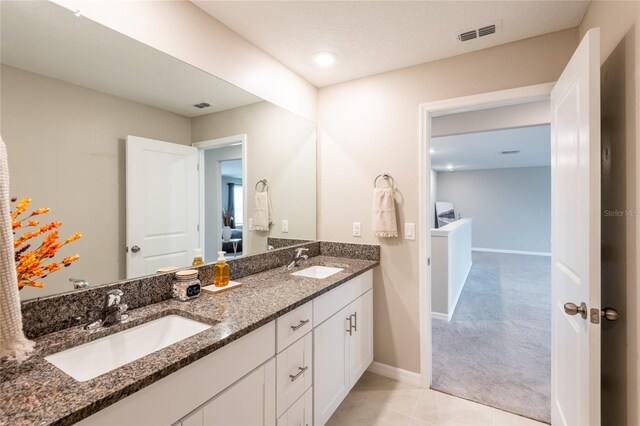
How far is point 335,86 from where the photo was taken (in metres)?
2.57

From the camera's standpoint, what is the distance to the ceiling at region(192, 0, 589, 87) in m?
1.60

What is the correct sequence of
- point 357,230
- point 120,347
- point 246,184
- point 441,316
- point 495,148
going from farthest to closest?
point 495,148
point 441,316
point 357,230
point 246,184
point 120,347

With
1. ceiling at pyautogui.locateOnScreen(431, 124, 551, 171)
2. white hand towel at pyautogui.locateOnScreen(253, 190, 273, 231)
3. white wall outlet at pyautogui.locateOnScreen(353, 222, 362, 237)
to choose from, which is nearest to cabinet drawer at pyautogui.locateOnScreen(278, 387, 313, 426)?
white hand towel at pyautogui.locateOnScreen(253, 190, 273, 231)

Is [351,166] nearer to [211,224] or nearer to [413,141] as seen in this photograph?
[413,141]

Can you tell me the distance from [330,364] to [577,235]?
1368 millimetres

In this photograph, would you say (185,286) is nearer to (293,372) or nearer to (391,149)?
(293,372)

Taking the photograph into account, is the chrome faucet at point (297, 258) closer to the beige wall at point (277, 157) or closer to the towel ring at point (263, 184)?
the beige wall at point (277, 157)

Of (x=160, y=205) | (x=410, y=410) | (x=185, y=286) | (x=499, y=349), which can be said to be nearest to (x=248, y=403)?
(x=185, y=286)

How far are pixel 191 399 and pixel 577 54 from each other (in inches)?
77.6

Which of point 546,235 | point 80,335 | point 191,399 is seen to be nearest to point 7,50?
point 80,335

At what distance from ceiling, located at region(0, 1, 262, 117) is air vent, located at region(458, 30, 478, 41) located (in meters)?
1.47

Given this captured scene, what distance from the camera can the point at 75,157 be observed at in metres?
1.18

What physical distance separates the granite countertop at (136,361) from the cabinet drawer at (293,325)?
54mm

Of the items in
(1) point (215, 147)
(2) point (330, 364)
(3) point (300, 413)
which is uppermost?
(1) point (215, 147)
